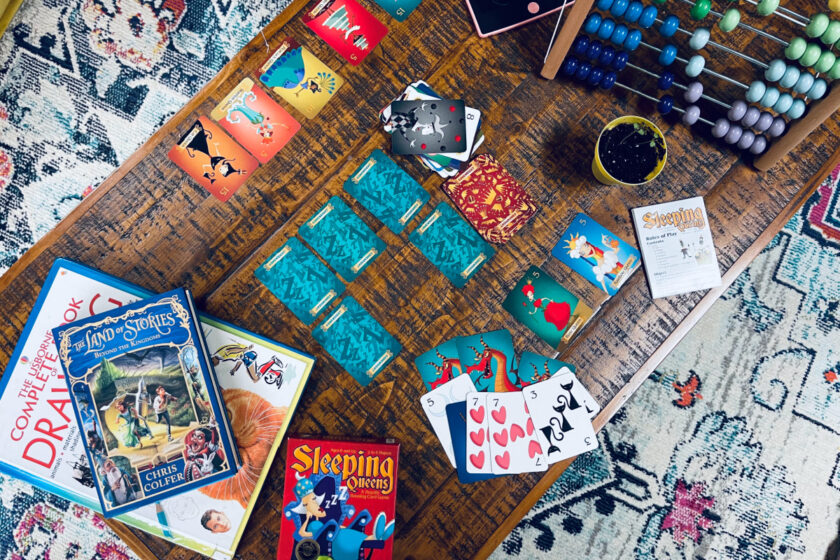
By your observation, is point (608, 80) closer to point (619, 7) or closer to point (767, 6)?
point (619, 7)

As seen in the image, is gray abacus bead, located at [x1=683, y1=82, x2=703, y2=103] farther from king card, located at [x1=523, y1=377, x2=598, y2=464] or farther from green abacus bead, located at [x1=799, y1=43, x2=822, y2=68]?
king card, located at [x1=523, y1=377, x2=598, y2=464]

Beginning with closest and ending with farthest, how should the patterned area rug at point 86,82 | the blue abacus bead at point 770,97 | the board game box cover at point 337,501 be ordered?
the board game box cover at point 337,501
the blue abacus bead at point 770,97
the patterned area rug at point 86,82

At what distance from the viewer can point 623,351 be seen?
4.18 feet

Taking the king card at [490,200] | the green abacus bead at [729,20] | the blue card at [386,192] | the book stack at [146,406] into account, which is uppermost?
the green abacus bead at [729,20]

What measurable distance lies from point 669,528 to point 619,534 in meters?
0.18

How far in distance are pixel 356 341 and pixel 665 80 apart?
99cm

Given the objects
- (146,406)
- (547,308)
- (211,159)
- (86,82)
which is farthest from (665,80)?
(86,82)

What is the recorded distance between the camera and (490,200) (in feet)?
4.19

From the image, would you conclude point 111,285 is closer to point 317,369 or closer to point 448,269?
point 317,369

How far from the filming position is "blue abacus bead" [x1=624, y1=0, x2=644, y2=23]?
1260 mm

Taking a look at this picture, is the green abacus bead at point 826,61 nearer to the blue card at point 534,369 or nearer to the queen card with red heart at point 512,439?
the blue card at point 534,369

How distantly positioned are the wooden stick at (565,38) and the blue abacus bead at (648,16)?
17 cm

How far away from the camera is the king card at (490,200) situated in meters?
1.27

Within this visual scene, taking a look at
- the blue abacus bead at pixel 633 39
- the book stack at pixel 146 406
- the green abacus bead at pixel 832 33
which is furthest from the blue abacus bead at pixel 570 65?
the book stack at pixel 146 406
